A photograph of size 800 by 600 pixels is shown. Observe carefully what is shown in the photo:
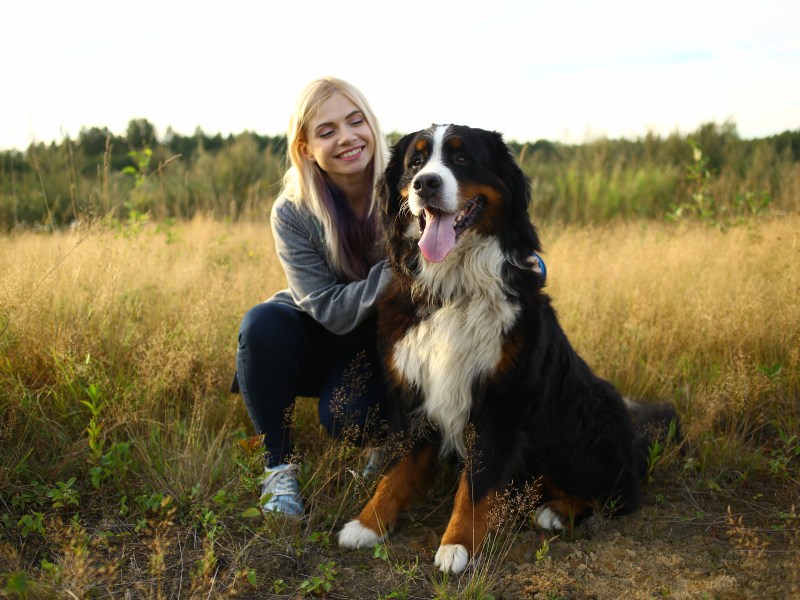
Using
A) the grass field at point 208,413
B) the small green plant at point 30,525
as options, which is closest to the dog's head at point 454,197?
the grass field at point 208,413

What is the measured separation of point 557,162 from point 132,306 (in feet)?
27.3

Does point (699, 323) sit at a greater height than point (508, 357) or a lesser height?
lesser

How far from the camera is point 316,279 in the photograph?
2957 millimetres

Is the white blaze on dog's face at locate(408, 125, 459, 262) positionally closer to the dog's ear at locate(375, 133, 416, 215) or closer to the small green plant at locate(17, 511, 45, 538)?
the dog's ear at locate(375, 133, 416, 215)

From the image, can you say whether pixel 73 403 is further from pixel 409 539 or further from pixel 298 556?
pixel 409 539

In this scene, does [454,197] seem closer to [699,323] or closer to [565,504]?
[565,504]

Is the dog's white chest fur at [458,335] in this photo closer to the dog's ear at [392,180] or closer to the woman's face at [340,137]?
the dog's ear at [392,180]

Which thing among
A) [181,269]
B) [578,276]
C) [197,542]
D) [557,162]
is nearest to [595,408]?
[197,542]

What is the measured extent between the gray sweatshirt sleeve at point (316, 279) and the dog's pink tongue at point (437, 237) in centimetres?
33

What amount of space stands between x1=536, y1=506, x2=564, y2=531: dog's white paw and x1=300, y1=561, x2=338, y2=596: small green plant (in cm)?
88

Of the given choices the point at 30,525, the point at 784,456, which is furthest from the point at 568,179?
the point at 30,525

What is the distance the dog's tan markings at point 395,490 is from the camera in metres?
2.51

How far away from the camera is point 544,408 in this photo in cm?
263

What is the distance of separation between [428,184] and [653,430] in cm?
156
